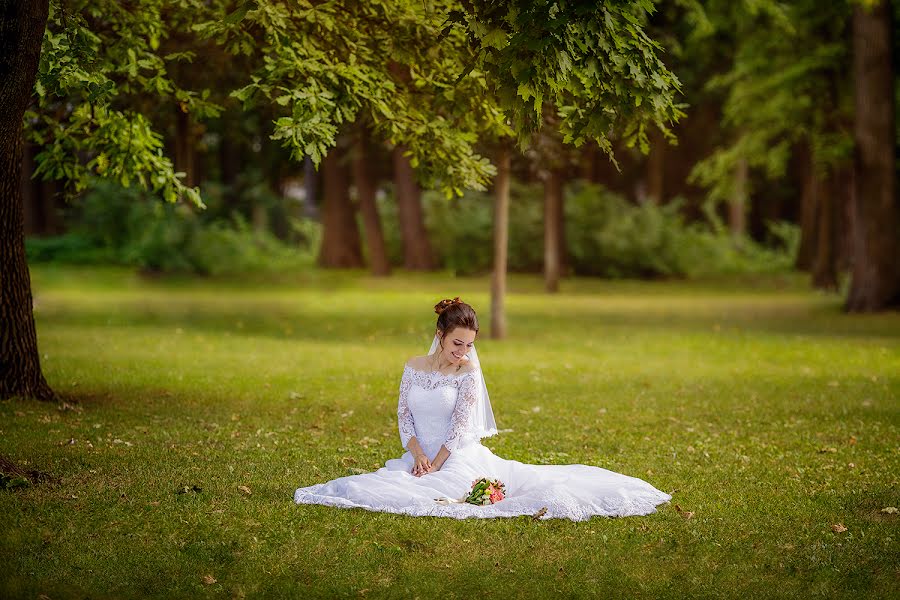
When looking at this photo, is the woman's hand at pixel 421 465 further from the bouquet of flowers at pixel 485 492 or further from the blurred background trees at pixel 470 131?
the blurred background trees at pixel 470 131

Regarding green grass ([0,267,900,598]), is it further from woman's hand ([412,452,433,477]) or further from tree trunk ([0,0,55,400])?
woman's hand ([412,452,433,477])

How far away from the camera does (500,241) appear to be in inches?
758

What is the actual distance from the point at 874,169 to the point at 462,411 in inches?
779

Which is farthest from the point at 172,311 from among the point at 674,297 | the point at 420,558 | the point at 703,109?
the point at 703,109

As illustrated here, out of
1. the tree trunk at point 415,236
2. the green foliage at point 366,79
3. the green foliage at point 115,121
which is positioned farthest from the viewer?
the tree trunk at point 415,236

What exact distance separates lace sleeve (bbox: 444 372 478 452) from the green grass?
786 mm

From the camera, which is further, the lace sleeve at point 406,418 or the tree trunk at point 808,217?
the tree trunk at point 808,217

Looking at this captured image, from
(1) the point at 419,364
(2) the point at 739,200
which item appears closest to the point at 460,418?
(1) the point at 419,364

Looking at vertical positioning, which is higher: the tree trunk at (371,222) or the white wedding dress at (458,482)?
the tree trunk at (371,222)

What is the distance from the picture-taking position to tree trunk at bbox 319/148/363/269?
39500 millimetres

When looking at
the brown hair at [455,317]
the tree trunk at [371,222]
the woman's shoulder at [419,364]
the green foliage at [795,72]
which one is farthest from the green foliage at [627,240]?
the brown hair at [455,317]

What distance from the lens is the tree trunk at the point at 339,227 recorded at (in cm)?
3950

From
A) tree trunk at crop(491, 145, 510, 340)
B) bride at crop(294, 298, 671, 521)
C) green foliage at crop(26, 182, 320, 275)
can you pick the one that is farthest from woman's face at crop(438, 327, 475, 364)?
green foliage at crop(26, 182, 320, 275)

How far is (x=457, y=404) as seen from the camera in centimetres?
774
